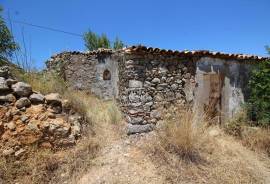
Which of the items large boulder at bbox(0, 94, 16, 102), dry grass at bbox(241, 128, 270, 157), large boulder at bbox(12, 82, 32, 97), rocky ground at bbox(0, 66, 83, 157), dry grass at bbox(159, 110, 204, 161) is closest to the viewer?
rocky ground at bbox(0, 66, 83, 157)

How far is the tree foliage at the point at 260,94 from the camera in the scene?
7.68 m

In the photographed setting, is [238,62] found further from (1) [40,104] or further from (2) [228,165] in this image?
(1) [40,104]

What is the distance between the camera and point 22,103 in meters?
5.46

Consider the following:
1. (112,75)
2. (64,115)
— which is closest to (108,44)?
(112,75)

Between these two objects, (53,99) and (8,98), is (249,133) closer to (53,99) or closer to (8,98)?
(53,99)

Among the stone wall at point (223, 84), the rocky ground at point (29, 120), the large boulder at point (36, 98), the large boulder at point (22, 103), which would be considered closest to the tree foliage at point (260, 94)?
the stone wall at point (223, 84)

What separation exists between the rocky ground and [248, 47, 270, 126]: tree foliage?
5051 mm

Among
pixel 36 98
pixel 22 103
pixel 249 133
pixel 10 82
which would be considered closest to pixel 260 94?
pixel 249 133

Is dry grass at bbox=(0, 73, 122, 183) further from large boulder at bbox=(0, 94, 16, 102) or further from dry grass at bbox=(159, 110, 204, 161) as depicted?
dry grass at bbox=(159, 110, 204, 161)

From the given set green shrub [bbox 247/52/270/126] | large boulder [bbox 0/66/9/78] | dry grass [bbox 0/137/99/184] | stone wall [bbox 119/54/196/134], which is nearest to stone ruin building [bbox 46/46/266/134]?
stone wall [bbox 119/54/196/134]

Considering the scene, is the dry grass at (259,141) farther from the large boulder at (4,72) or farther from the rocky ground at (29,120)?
the large boulder at (4,72)

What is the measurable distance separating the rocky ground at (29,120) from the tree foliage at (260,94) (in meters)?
5.05

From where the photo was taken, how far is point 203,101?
25.2 ft

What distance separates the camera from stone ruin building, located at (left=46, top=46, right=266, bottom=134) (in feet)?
21.5
